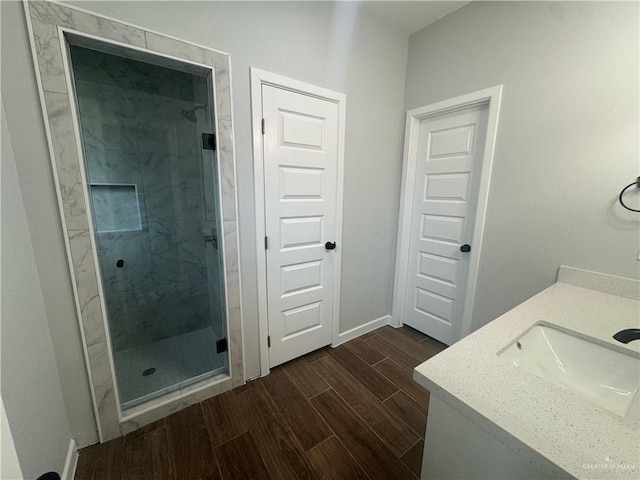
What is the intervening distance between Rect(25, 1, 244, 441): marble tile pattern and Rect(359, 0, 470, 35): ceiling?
52.0 inches

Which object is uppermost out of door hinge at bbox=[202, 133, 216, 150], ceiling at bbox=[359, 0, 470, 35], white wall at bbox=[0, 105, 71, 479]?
ceiling at bbox=[359, 0, 470, 35]

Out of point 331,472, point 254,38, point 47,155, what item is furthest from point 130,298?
point 254,38

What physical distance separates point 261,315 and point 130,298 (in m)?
1.27

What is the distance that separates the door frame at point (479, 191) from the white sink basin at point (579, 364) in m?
1.00

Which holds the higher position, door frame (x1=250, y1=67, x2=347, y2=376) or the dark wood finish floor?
door frame (x1=250, y1=67, x2=347, y2=376)

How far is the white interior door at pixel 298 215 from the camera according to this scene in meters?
1.72

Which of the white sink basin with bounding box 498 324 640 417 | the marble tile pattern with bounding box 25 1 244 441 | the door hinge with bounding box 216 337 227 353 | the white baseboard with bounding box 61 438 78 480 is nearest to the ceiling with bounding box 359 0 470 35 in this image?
the marble tile pattern with bounding box 25 1 244 441

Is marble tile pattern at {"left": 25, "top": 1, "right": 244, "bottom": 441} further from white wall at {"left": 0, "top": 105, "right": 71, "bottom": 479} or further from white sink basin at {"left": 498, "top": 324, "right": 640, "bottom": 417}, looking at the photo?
white sink basin at {"left": 498, "top": 324, "right": 640, "bottom": 417}

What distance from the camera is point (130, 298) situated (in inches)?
86.0

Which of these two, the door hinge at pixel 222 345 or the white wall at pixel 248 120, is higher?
the white wall at pixel 248 120

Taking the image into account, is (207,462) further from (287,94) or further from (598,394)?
(287,94)

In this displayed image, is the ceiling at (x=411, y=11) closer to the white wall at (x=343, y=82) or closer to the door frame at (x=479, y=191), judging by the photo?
the white wall at (x=343, y=82)

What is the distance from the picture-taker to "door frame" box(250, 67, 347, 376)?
1.58m

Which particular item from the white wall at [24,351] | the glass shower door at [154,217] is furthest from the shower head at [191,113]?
A: the white wall at [24,351]
